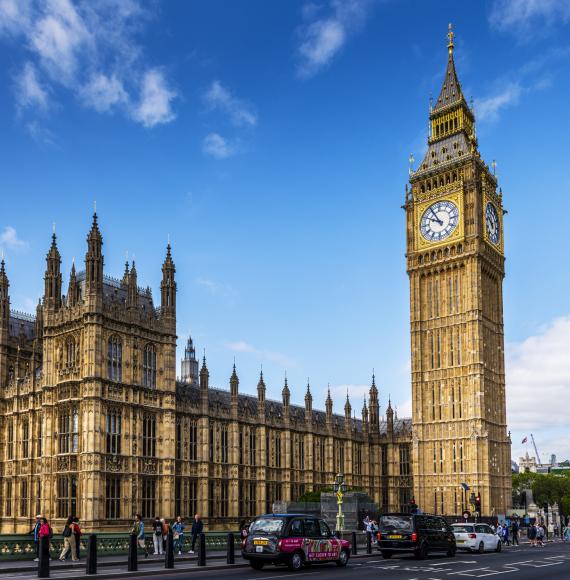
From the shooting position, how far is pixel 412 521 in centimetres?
3634

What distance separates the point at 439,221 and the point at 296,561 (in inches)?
2556

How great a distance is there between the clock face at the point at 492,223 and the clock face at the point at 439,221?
3735 millimetres

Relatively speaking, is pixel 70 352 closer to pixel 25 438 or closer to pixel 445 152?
pixel 25 438

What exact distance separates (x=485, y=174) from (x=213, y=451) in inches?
1798

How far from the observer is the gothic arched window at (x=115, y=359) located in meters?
56.2

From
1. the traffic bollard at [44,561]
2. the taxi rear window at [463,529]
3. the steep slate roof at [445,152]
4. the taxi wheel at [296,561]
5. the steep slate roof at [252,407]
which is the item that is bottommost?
the taxi rear window at [463,529]

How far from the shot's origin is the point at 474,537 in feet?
138

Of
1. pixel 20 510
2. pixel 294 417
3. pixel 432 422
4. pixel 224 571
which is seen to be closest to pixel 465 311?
pixel 432 422

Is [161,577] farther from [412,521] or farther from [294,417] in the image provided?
[294,417]

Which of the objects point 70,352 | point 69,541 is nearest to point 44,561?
point 69,541

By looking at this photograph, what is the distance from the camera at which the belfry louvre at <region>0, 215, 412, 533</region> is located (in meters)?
54.6

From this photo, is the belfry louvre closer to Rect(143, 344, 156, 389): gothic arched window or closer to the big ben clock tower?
Rect(143, 344, 156, 389): gothic arched window

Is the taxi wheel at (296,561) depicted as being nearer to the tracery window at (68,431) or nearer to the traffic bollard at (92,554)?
the traffic bollard at (92,554)

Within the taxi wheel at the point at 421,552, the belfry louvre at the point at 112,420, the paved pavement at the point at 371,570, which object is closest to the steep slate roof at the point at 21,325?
the belfry louvre at the point at 112,420
